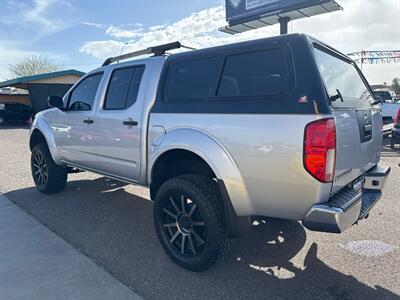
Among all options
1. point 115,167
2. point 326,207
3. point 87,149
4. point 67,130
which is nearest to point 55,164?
point 67,130

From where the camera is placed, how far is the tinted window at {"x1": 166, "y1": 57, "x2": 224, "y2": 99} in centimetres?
296

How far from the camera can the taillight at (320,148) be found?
228 centimetres

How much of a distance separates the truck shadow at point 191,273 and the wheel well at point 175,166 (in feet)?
2.48

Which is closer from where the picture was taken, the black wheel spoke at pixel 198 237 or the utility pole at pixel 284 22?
the black wheel spoke at pixel 198 237

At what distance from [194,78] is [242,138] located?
0.91m

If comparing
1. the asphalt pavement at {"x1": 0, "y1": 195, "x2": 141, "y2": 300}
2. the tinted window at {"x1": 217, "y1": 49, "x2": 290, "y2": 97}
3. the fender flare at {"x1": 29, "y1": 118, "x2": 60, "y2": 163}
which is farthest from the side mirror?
the tinted window at {"x1": 217, "y1": 49, "x2": 290, "y2": 97}

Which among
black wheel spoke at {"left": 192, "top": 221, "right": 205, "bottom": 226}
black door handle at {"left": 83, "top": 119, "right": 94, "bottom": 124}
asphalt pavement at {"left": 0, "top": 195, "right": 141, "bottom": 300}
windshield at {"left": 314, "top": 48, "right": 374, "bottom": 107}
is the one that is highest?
windshield at {"left": 314, "top": 48, "right": 374, "bottom": 107}

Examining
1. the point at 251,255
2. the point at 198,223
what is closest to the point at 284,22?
the point at 251,255

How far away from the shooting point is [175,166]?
3.44 m

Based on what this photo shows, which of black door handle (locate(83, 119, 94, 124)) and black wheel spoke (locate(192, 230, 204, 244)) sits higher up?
black door handle (locate(83, 119, 94, 124))

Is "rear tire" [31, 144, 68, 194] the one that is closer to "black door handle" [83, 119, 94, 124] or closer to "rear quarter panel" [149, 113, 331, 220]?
"black door handle" [83, 119, 94, 124]

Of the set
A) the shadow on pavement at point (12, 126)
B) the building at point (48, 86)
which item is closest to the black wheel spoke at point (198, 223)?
the shadow on pavement at point (12, 126)

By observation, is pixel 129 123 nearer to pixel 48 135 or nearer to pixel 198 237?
pixel 198 237

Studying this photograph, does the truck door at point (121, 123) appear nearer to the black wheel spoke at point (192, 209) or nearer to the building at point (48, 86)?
the black wheel spoke at point (192, 209)
